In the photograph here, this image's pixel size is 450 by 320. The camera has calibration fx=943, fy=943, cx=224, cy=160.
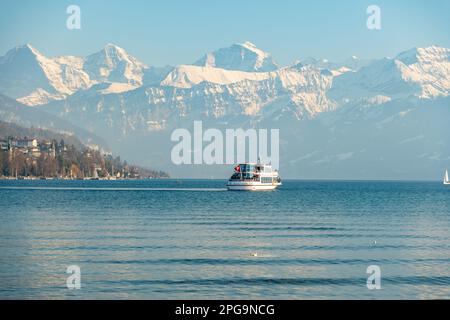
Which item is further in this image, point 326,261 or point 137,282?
point 326,261

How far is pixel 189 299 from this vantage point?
56906mm

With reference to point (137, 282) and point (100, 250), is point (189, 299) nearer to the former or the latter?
point (137, 282)

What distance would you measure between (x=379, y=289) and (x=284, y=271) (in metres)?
9.73

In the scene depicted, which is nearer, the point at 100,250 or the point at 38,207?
the point at 100,250

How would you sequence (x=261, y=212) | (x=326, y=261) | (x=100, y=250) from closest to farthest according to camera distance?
(x=326, y=261) < (x=100, y=250) < (x=261, y=212)


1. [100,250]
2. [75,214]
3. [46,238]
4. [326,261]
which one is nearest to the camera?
[326,261]
